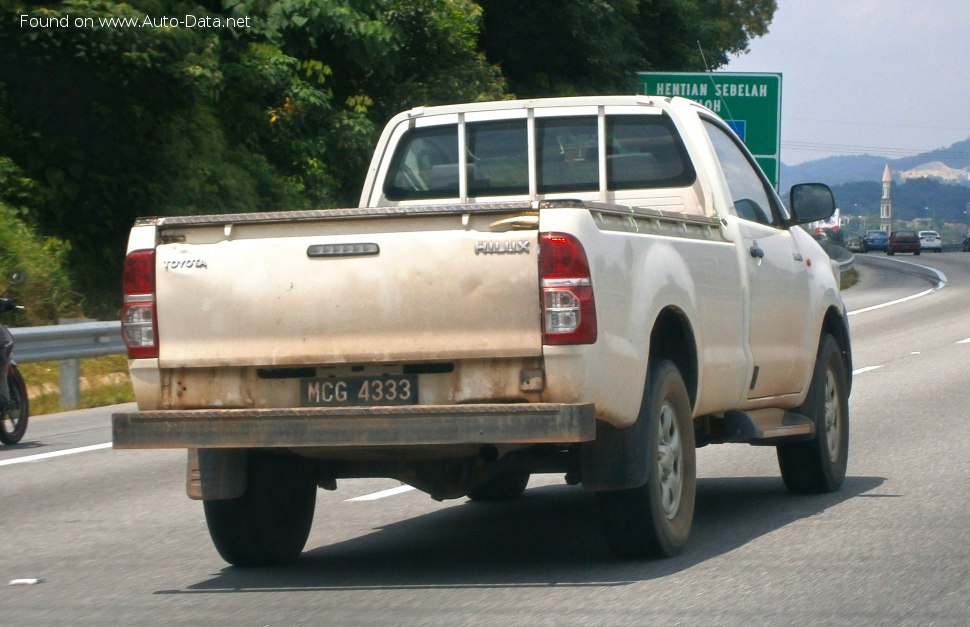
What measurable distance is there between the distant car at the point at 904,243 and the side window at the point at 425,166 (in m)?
84.3

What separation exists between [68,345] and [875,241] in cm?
8960

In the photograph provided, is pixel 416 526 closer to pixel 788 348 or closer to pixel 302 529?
pixel 302 529

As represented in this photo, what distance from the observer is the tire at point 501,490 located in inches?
367

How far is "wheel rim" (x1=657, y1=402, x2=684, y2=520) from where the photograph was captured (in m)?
7.04

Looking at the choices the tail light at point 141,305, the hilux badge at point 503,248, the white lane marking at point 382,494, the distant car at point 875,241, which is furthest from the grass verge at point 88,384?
the distant car at point 875,241

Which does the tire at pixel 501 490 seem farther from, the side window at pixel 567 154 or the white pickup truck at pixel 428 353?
the white pickup truck at pixel 428 353

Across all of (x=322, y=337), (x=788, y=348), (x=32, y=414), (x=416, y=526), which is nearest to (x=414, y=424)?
(x=322, y=337)

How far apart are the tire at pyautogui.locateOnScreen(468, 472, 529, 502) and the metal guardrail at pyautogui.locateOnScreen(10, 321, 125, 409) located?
6.74m

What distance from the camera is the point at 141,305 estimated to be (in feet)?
22.1

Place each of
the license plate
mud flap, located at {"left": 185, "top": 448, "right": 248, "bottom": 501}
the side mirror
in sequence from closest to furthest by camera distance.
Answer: the license plate
mud flap, located at {"left": 185, "top": 448, "right": 248, "bottom": 501}
the side mirror

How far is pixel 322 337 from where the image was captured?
21.4 ft

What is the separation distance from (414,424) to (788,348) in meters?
3.09

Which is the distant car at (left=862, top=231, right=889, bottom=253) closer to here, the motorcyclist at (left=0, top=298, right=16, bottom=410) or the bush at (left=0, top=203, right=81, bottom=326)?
the bush at (left=0, top=203, right=81, bottom=326)

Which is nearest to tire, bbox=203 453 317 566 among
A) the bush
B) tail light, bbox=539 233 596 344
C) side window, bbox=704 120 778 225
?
tail light, bbox=539 233 596 344
